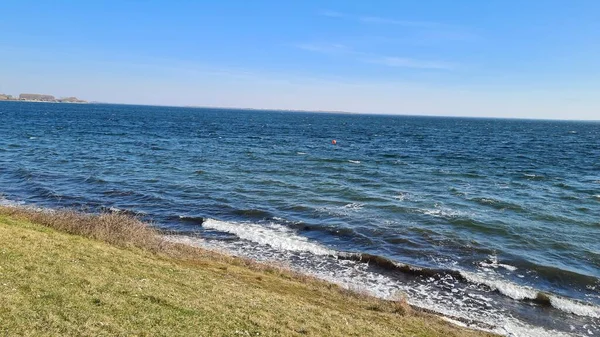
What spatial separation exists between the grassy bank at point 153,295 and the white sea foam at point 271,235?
12.9ft

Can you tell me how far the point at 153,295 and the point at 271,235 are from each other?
1110 centimetres

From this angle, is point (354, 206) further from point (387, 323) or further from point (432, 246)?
point (387, 323)

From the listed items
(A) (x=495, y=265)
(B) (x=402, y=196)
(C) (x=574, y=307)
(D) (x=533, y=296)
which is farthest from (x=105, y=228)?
(B) (x=402, y=196)

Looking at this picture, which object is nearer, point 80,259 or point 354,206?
point 80,259

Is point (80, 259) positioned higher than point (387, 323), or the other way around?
point (80, 259)

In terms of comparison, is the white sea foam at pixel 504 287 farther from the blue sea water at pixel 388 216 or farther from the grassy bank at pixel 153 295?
the grassy bank at pixel 153 295

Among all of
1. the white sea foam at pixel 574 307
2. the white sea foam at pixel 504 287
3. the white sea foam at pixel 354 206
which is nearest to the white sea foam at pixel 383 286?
the white sea foam at pixel 504 287

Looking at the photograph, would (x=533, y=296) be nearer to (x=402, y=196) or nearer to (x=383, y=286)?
(x=383, y=286)

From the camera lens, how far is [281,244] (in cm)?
1933

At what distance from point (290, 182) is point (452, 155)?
31027 mm

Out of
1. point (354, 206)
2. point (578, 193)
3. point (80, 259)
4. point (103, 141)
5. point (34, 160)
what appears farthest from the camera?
point (103, 141)

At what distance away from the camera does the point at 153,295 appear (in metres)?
9.66

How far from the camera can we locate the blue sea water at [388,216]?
15.2 meters

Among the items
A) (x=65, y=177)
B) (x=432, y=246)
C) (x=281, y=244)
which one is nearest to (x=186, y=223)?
(x=281, y=244)
